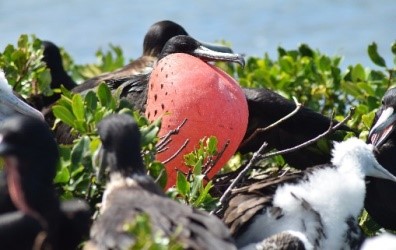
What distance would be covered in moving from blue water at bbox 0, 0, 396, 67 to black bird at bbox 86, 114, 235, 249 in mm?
12052

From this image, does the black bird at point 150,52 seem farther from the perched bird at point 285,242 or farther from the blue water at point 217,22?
the blue water at point 217,22

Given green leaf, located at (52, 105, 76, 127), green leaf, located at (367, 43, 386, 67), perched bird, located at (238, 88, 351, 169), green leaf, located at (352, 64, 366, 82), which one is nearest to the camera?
green leaf, located at (52, 105, 76, 127)

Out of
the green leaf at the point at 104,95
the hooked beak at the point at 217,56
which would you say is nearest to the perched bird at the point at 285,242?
the green leaf at the point at 104,95

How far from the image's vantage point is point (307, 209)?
609 centimetres

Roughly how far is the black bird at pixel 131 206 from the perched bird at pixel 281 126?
2110 millimetres

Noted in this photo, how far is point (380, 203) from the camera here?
7578 millimetres

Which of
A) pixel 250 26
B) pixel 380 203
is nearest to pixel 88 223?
pixel 380 203

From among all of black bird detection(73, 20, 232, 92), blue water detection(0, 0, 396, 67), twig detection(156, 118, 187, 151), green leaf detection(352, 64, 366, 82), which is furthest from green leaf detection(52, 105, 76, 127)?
blue water detection(0, 0, 396, 67)

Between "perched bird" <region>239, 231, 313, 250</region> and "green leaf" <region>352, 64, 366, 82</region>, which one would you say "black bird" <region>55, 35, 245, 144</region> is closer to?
"green leaf" <region>352, 64, 366, 82</region>

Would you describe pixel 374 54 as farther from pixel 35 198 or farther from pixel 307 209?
pixel 35 198

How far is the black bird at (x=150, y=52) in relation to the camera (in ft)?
30.1

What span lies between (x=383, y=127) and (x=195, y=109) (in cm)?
124

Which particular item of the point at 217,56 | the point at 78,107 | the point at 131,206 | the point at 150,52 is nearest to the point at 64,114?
the point at 78,107

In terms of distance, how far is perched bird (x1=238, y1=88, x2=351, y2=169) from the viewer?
7.88m
